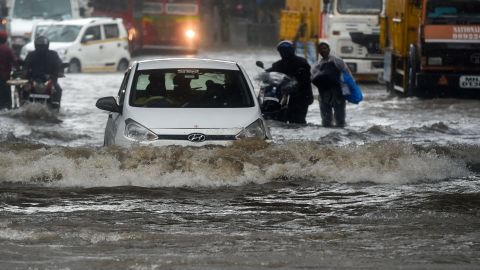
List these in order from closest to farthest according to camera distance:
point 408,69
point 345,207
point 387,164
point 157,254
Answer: point 157,254 → point 345,207 → point 387,164 → point 408,69

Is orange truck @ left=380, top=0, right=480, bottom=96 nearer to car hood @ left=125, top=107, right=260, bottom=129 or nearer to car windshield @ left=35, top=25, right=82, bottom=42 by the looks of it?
car windshield @ left=35, top=25, right=82, bottom=42

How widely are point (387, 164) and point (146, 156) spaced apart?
2.56 metres

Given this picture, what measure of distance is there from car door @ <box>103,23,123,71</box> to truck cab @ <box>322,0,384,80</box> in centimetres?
821

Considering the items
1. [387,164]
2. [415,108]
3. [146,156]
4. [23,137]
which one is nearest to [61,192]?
[146,156]

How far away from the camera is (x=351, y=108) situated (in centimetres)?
2591

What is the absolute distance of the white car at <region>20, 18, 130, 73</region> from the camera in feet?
A: 118

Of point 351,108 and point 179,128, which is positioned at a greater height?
point 179,128

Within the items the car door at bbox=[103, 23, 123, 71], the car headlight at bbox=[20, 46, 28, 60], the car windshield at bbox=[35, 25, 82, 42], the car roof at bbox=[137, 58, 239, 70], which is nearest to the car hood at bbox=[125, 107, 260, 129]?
the car roof at bbox=[137, 58, 239, 70]

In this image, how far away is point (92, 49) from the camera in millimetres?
36594

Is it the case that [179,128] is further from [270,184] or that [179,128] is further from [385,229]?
[385,229]

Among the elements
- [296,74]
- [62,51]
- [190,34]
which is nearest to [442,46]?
[296,74]

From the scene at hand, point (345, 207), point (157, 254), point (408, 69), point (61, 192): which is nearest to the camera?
point (157, 254)

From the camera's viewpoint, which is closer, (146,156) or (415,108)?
(146,156)

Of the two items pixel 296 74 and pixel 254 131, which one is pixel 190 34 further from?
pixel 254 131
